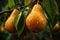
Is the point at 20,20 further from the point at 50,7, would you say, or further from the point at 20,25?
the point at 50,7

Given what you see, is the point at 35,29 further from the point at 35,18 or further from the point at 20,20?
the point at 20,20

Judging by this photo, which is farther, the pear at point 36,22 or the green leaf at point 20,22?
the green leaf at point 20,22

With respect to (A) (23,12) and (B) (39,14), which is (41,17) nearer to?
(B) (39,14)

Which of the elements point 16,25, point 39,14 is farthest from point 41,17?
point 16,25

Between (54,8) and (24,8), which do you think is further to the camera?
(24,8)

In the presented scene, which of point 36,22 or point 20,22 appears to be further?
point 20,22

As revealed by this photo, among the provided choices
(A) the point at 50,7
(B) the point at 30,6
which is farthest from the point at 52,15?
(B) the point at 30,6

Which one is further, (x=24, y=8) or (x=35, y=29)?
(x=24, y=8)

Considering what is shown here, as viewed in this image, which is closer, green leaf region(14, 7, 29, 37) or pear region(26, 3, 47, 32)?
pear region(26, 3, 47, 32)
